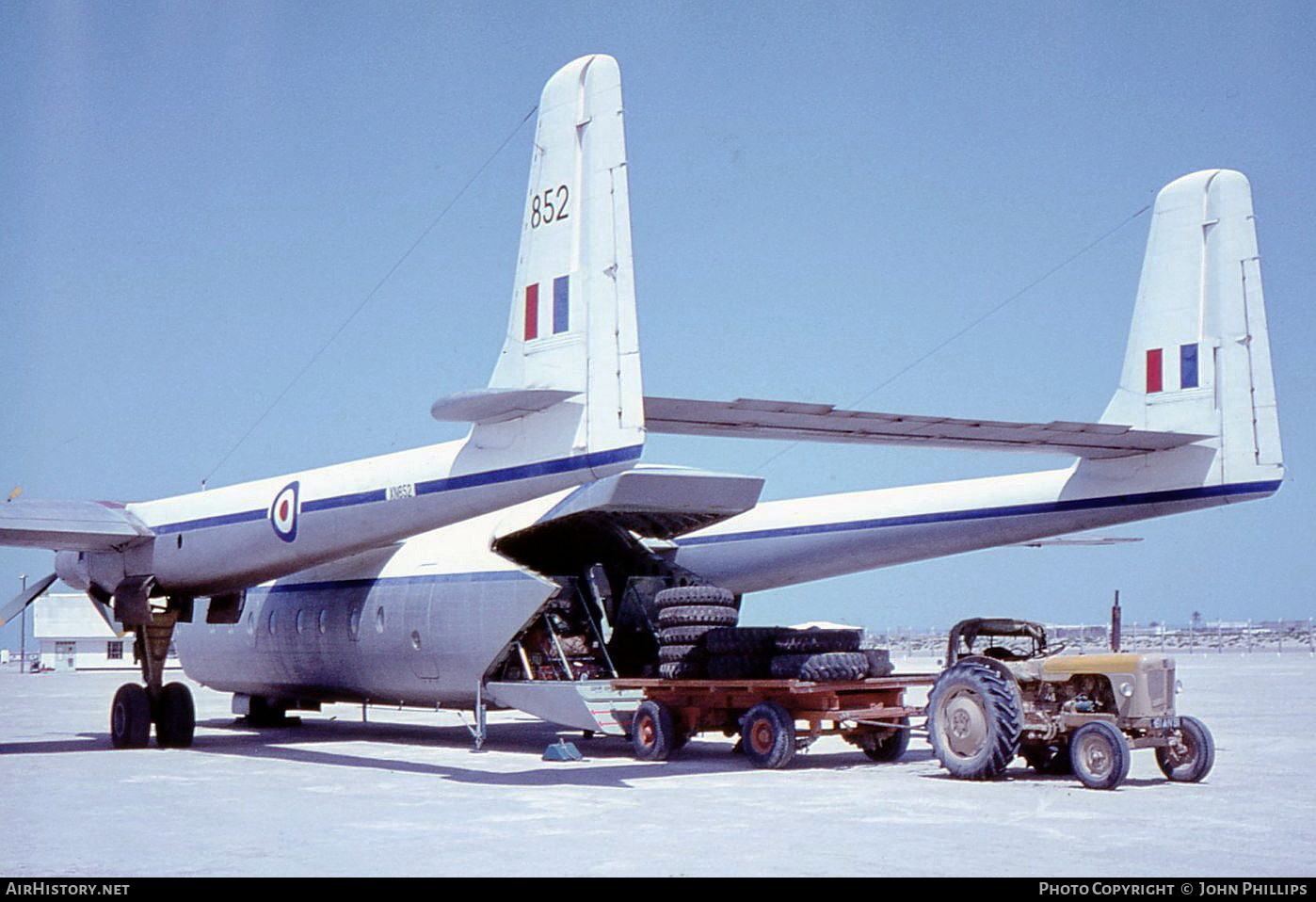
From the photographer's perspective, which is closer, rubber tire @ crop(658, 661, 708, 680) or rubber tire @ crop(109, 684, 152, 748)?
rubber tire @ crop(658, 661, 708, 680)

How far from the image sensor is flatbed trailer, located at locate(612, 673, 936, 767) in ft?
53.8

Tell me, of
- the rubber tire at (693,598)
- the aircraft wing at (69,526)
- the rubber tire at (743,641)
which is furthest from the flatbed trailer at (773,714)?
the aircraft wing at (69,526)

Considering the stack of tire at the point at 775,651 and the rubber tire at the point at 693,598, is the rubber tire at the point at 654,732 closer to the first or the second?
the stack of tire at the point at 775,651

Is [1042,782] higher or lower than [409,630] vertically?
lower

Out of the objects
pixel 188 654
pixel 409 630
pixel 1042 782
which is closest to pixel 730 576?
pixel 409 630

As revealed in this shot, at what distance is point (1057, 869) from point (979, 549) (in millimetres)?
13498

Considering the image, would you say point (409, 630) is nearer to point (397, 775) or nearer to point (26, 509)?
point (397, 775)

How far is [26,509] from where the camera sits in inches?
769

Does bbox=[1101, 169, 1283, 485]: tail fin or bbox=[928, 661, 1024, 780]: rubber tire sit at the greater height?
bbox=[1101, 169, 1283, 485]: tail fin

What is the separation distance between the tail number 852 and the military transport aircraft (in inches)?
0.9

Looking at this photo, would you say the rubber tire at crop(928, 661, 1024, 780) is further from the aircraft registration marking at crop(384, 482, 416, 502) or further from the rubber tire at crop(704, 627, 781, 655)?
the aircraft registration marking at crop(384, 482, 416, 502)

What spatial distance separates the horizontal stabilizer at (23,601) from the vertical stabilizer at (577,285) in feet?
34.0

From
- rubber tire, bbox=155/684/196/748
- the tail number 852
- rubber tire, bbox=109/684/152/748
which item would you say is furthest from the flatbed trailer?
rubber tire, bbox=109/684/152/748

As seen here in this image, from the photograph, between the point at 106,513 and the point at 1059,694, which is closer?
the point at 1059,694
